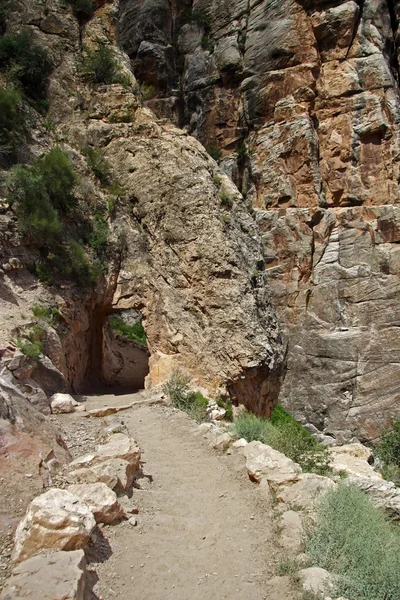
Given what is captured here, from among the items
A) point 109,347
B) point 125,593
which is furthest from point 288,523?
point 109,347

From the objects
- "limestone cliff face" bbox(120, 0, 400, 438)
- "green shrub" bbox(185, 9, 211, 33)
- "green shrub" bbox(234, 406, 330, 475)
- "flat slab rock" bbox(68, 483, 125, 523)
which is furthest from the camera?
"green shrub" bbox(185, 9, 211, 33)

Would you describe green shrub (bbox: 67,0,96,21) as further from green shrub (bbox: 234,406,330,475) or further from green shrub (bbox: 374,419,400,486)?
green shrub (bbox: 374,419,400,486)

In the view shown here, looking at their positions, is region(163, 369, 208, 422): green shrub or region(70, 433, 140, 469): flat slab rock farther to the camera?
region(163, 369, 208, 422): green shrub

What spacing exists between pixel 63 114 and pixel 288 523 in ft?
40.6

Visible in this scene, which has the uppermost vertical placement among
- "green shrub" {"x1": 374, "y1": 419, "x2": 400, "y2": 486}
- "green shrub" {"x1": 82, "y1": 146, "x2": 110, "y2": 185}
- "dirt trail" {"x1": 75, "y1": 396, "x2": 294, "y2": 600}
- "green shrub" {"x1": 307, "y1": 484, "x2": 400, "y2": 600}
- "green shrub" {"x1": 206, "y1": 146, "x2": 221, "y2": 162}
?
"green shrub" {"x1": 206, "y1": 146, "x2": 221, "y2": 162}

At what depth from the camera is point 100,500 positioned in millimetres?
4316

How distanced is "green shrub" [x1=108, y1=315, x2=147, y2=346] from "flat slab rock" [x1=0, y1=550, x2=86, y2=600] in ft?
56.2

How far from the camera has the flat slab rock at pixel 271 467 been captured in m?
5.64

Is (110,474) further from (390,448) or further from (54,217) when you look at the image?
(390,448)

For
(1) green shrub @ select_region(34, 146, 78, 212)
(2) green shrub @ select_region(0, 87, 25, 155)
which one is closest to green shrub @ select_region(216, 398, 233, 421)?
(1) green shrub @ select_region(34, 146, 78, 212)

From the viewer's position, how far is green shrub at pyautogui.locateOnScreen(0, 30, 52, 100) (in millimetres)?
13055

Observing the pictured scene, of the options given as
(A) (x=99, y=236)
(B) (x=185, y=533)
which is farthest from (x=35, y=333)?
(B) (x=185, y=533)

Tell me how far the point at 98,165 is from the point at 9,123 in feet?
7.82

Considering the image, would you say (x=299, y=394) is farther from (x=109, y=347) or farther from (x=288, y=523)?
(x=288, y=523)
